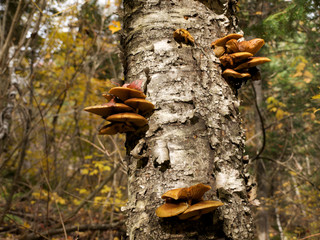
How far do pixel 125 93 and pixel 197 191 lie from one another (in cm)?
56

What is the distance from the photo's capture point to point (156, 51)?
4.16 ft

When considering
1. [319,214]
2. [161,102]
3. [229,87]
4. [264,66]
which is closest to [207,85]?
[229,87]

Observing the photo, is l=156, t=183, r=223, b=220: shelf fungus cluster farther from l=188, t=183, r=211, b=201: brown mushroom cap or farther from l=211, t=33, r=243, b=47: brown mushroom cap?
l=211, t=33, r=243, b=47: brown mushroom cap

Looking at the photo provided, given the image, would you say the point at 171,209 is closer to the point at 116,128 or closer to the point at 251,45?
the point at 116,128

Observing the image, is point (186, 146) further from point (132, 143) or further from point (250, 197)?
point (250, 197)

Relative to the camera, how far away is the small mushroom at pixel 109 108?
1100mm

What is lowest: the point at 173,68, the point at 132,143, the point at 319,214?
the point at 319,214

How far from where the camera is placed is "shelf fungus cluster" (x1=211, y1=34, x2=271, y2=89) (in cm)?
127

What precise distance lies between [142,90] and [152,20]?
466 mm

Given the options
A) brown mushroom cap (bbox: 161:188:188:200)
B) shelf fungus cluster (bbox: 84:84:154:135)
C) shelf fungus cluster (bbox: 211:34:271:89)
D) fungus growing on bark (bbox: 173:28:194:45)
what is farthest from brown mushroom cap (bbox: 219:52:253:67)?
brown mushroom cap (bbox: 161:188:188:200)

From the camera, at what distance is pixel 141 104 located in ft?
3.69

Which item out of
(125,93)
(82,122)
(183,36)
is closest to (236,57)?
(183,36)

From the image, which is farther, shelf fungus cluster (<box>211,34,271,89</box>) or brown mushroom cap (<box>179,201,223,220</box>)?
shelf fungus cluster (<box>211,34,271,89</box>)

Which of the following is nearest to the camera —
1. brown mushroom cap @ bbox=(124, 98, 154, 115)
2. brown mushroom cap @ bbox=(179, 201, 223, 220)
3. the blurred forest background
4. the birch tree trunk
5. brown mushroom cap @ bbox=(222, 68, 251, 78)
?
brown mushroom cap @ bbox=(179, 201, 223, 220)
